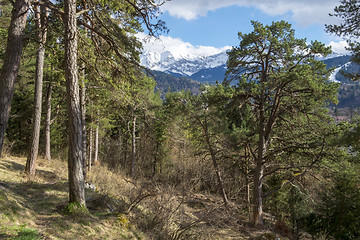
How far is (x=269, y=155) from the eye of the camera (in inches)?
460

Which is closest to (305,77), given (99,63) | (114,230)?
(99,63)

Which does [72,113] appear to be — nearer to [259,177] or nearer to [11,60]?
[11,60]

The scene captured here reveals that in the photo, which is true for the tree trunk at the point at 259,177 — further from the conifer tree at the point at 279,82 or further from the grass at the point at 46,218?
the grass at the point at 46,218

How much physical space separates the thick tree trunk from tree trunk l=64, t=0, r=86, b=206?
88 centimetres

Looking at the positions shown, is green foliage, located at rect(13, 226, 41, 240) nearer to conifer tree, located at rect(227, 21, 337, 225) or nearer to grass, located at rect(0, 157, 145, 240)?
grass, located at rect(0, 157, 145, 240)

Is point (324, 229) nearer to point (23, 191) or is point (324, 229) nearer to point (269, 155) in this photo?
point (269, 155)

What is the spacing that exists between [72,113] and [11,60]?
5.28 ft

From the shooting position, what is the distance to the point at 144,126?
1054cm

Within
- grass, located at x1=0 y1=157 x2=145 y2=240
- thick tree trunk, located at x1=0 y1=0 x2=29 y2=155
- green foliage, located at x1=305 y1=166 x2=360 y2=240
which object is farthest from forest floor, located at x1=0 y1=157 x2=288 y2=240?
green foliage, located at x1=305 y1=166 x2=360 y2=240

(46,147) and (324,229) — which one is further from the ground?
(46,147)

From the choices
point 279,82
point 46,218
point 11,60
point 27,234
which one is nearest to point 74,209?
point 46,218

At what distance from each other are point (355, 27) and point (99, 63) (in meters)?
7.97

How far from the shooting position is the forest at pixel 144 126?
539 centimetres

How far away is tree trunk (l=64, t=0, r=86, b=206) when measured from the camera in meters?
5.46
